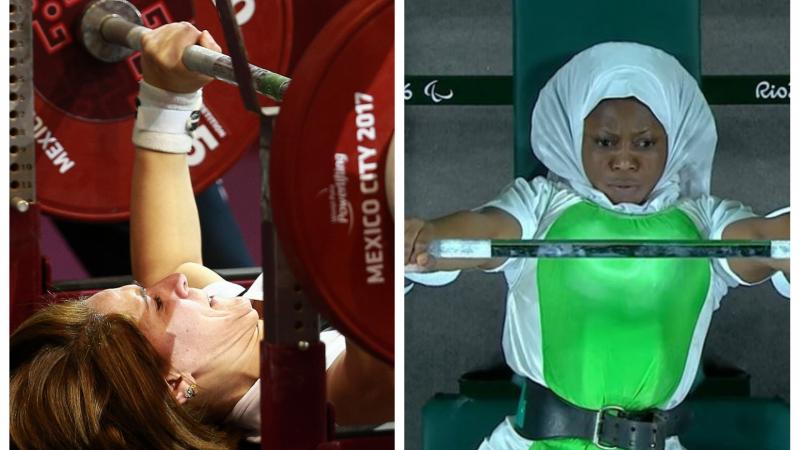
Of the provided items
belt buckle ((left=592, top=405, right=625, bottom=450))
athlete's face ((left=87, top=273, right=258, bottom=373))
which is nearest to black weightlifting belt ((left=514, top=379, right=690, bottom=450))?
belt buckle ((left=592, top=405, right=625, bottom=450))

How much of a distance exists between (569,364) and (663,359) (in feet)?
0.53

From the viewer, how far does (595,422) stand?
6.13 ft

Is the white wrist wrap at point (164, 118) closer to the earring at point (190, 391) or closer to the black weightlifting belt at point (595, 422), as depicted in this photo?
the earring at point (190, 391)

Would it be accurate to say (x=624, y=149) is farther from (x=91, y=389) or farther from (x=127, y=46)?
(x=91, y=389)

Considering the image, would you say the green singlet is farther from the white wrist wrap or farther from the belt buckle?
the white wrist wrap

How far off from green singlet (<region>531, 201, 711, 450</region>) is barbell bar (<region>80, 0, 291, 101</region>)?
0.55 meters

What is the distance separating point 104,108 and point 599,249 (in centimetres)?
85

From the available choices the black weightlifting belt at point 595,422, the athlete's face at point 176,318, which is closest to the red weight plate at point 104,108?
the athlete's face at point 176,318

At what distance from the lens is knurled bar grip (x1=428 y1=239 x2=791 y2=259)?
1.85m

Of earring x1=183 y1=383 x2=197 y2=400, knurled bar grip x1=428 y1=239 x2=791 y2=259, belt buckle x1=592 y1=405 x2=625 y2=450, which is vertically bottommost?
belt buckle x1=592 y1=405 x2=625 y2=450

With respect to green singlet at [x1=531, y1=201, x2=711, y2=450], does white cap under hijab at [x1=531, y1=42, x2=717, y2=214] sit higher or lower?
higher

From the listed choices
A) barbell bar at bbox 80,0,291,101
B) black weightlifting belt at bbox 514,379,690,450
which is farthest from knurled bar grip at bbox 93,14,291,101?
black weightlifting belt at bbox 514,379,690,450

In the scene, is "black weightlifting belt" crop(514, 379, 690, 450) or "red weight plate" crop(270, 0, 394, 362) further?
"black weightlifting belt" crop(514, 379, 690, 450)

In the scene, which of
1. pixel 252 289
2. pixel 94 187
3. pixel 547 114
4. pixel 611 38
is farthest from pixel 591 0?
pixel 94 187
